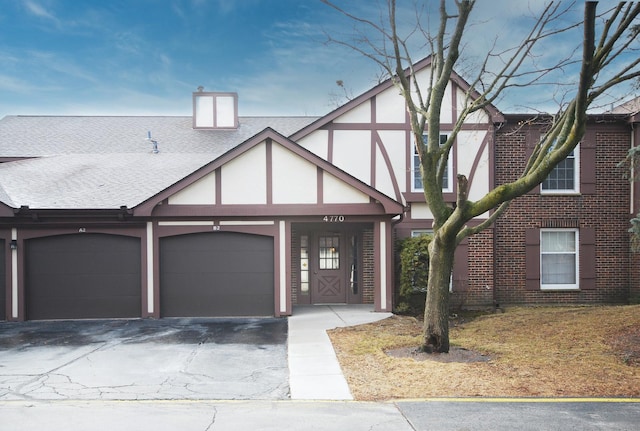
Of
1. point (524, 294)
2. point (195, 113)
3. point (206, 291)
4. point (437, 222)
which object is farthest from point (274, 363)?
point (195, 113)

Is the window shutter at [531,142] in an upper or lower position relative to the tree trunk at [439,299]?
upper

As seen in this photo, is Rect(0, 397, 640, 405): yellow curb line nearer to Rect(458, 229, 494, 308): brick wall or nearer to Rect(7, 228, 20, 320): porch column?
Rect(7, 228, 20, 320): porch column

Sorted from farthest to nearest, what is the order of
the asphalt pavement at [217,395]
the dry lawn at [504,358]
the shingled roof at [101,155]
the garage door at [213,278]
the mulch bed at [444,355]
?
the shingled roof at [101,155], the garage door at [213,278], the mulch bed at [444,355], the dry lawn at [504,358], the asphalt pavement at [217,395]

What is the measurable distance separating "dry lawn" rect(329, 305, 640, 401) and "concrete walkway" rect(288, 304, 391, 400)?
0.23 metres

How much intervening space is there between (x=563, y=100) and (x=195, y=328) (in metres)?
9.43

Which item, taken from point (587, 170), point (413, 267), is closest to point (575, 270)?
point (587, 170)

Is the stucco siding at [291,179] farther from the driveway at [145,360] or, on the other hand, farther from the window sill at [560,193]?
the window sill at [560,193]

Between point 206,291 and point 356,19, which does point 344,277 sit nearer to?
point 206,291

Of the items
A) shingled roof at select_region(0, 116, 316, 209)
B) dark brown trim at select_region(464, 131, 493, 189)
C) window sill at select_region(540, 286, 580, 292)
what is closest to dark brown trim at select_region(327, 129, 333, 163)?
shingled roof at select_region(0, 116, 316, 209)

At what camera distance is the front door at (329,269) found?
54.6 ft

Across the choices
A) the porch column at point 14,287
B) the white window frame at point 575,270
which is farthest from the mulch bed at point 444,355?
the porch column at point 14,287

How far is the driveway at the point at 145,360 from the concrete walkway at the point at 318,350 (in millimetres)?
245

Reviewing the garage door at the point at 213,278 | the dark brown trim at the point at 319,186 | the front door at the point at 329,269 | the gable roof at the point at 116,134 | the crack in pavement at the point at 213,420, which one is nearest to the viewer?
the crack in pavement at the point at 213,420

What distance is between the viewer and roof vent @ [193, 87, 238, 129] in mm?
20750
